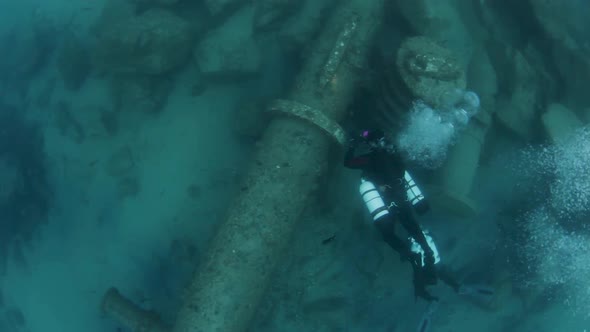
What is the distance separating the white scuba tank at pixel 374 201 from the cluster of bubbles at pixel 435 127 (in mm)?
1080

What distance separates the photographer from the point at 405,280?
6199 mm

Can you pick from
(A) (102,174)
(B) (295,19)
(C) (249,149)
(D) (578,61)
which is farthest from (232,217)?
(D) (578,61)

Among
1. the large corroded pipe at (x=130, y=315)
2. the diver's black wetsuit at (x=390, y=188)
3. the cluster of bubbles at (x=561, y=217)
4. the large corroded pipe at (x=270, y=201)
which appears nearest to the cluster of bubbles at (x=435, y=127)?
the diver's black wetsuit at (x=390, y=188)

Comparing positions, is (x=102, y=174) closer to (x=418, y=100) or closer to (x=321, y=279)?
(x=321, y=279)

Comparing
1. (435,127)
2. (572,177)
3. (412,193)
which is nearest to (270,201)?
(412,193)

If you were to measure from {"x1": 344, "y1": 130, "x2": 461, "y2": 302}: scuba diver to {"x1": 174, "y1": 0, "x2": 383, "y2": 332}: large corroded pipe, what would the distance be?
57 centimetres

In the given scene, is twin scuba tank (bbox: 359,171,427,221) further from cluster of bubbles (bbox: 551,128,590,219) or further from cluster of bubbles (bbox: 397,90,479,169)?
cluster of bubbles (bbox: 551,128,590,219)

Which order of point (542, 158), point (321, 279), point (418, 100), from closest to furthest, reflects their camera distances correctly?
point (418, 100), point (321, 279), point (542, 158)

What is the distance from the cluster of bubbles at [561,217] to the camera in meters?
6.73

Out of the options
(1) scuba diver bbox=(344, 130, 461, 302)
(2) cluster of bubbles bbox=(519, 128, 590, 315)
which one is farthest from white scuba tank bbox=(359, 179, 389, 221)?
(2) cluster of bubbles bbox=(519, 128, 590, 315)

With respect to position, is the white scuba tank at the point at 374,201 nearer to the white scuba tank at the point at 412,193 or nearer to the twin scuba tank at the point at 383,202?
the twin scuba tank at the point at 383,202

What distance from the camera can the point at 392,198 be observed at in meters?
5.12

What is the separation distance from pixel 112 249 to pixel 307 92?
159 inches

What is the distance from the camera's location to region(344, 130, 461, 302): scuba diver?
16.4 feet
